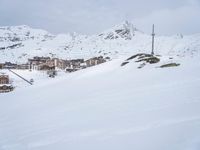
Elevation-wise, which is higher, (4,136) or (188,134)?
(188,134)

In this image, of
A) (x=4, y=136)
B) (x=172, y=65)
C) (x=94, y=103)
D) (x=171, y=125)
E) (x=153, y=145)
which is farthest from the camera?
(x=172, y=65)

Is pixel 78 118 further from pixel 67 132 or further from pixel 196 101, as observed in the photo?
pixel 196 101

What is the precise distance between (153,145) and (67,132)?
222cm

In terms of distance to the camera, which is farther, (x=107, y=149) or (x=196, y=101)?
(x=196, y=101)

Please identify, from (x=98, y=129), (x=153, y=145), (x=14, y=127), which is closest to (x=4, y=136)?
(x=14, y=127)

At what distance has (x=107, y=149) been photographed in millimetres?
5191

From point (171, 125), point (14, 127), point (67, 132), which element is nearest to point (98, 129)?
point (67, 132)

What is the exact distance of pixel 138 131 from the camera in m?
5.84

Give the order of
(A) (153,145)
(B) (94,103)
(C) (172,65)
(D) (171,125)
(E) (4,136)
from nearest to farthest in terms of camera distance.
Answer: (A) (153,145)
(D) (171,125)
(E) (4,136)
(B) (94,103)
(C) (172,65)

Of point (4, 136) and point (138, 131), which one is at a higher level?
point (138, 131)

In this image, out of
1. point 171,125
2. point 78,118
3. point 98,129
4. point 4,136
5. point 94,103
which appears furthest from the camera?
point 94,103

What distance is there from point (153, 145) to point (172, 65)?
13.1 metres

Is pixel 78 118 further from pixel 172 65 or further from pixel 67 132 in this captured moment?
pixel 172 65

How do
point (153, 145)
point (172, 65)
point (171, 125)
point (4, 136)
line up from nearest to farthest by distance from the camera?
point (153, 145) < point (171, 125) < point (4, 136) < point (172, 65)
